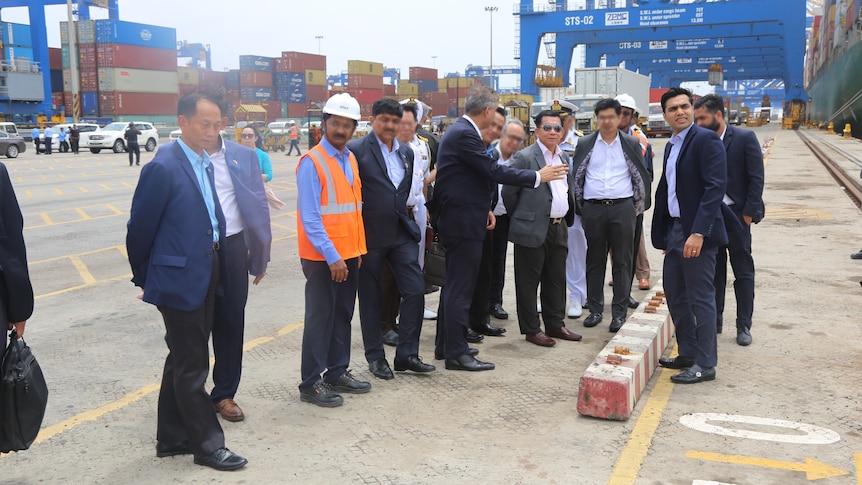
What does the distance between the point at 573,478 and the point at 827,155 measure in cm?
2717

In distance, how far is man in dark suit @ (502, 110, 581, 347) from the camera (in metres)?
5.92

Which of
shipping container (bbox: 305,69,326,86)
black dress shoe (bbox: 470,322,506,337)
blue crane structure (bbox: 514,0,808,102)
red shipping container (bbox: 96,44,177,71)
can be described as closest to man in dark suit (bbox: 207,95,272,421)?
black dress shoe (bbox: 470,322,506,337)

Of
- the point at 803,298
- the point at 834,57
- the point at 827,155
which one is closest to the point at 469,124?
the point at 803,298

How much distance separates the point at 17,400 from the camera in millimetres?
3215

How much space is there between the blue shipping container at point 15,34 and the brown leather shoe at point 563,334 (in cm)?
5835

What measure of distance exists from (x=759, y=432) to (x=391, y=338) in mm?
2961

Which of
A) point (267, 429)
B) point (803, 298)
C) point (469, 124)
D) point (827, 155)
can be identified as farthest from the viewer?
point (827, 155)

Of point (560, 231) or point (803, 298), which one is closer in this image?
Answer: point (560, 231)

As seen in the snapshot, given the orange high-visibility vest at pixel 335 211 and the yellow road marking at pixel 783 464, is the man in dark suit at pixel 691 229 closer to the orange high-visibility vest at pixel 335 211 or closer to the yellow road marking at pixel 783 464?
the yellow road marking at pixel 783 464

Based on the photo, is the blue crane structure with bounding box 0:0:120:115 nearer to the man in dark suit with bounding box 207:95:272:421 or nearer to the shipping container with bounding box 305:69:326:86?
the shipping container with bounding box 305:69:326:86

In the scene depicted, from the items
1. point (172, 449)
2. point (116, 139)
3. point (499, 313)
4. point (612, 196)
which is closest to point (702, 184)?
point (612, 196)

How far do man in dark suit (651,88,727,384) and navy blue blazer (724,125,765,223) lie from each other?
0.87 m

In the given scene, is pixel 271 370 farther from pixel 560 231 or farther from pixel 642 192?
pixel 642 192

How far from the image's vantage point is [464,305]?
5.33 meters
